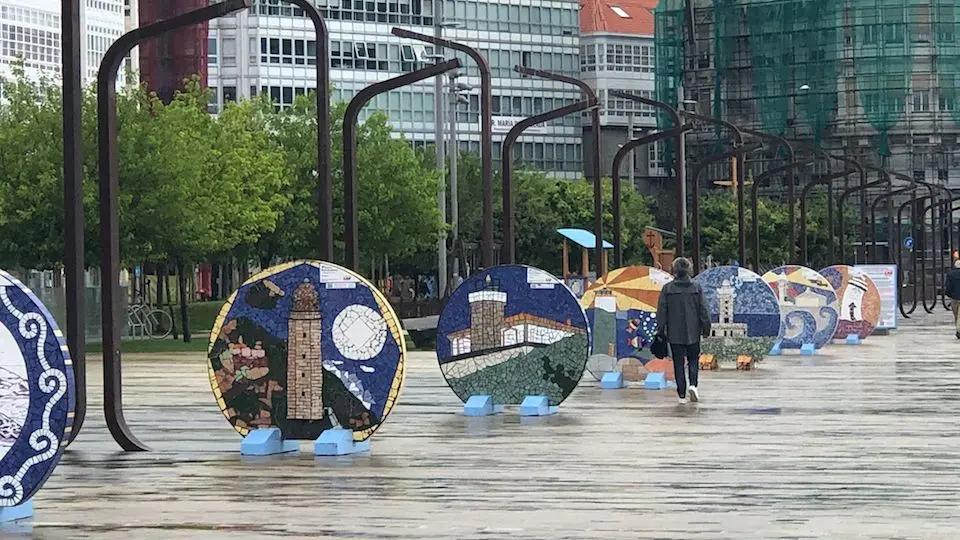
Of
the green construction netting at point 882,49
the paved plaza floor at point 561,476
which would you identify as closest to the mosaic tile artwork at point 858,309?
the paved plaza floor at point 561,476

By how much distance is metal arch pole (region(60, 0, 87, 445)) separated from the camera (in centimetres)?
2097

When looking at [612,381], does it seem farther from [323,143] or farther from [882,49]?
[882,49]

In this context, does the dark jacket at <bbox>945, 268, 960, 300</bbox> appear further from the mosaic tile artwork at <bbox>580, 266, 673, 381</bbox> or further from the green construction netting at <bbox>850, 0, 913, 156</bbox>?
the green construction netting at <bbox>850, 0, 913, 156</bbox>

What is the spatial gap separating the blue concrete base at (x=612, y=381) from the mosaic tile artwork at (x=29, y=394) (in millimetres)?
15929

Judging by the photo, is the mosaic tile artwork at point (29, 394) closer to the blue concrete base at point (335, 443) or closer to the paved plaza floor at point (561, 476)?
the paved plaza floor at point (561, 476)

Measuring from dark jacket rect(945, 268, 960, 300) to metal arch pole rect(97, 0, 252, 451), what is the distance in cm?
3570

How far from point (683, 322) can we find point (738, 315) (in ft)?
33.0

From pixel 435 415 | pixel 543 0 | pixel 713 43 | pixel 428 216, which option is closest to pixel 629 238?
pixel 713 43

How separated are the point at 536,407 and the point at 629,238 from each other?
77.7 meters

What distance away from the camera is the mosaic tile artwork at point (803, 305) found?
4400 cm

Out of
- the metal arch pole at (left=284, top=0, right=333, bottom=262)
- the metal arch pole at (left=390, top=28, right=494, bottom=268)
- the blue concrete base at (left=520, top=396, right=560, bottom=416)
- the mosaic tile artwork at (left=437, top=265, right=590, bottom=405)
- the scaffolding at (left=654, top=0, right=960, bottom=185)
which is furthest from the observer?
the scaffolding at (left=654, top=0, right=960, bottom=185)

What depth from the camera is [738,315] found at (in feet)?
125

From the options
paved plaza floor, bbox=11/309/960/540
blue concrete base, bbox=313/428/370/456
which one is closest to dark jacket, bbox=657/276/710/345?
paved plaza floor, bbox=11/309/960/540

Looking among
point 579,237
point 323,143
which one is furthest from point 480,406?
point 579,237
